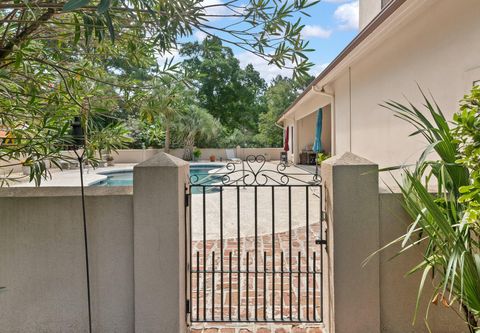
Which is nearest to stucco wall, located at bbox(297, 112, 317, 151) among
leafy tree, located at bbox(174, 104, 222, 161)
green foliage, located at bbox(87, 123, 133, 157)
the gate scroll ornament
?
the gate scroll ornament

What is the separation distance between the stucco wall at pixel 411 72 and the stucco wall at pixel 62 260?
4.31 metres

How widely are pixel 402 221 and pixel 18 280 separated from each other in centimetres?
367

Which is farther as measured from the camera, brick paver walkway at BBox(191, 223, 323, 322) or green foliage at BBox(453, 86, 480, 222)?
brick paver walkway at BBox(191, 223, 323, 322)

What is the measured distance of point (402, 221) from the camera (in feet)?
9.74

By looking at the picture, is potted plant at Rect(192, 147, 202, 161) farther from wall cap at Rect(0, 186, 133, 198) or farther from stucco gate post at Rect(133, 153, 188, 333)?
stucco gate post at Rect(133, 153, 188, 333)

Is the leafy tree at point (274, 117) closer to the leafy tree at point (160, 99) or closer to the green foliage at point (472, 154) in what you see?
the leafy tree at point (160, 99)

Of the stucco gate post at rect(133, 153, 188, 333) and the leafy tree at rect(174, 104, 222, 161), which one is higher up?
the leafy tree at rect(174, 104, 222, 161)

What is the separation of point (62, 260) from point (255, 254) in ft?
6.23

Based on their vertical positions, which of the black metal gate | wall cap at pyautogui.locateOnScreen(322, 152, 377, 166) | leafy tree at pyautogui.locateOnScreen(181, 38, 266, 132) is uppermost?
leafy tree at pyautogui.locateOnScreen(181, 38, 266, 132)

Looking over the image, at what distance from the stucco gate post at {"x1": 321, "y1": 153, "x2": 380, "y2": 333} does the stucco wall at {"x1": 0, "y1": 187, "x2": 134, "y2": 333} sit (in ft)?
6.31

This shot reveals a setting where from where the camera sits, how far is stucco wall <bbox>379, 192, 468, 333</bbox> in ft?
9.70

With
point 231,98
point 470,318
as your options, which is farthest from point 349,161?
point 231,98

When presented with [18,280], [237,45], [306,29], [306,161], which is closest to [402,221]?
[306,29]

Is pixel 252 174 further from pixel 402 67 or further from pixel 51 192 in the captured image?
pixel 51 192
